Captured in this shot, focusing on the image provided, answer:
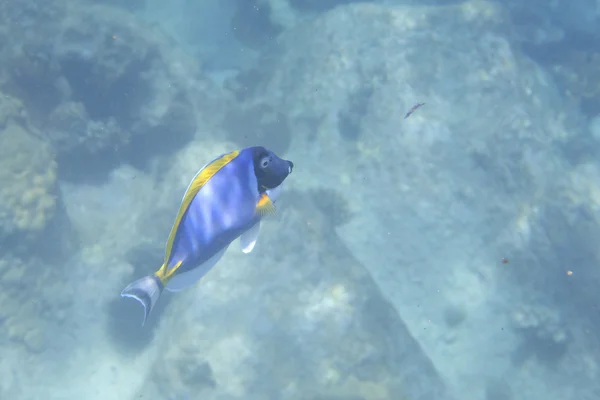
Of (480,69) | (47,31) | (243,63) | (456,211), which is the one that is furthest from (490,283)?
(47,31)

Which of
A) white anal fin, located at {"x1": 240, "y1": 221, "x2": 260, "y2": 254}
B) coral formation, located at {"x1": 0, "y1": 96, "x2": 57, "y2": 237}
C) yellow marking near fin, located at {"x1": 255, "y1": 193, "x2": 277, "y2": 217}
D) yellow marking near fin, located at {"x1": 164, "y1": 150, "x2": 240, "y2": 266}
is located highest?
yellow marking near fin, located at {"x1": 164, "y1": 150, "x2": 240, "y2": 266}

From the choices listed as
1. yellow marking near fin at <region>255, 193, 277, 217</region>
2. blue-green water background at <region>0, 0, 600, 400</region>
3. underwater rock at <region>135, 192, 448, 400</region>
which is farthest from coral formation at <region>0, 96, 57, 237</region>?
yellow marking near fin at <region>255, 193, 277, 217</region>

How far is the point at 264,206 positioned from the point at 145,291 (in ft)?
1.74

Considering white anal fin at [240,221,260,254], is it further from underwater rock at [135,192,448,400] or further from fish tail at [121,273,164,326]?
underwater rock at [135,192,448,400]

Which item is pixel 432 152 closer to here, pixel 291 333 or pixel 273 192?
pixel 291 333

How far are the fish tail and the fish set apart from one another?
0.05 feet

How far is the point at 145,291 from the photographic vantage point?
147 cm

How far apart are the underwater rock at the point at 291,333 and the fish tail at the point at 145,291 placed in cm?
556

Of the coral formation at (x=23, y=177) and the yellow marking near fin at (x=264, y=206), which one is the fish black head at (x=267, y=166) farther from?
the coral formation at (x=23, y=177)

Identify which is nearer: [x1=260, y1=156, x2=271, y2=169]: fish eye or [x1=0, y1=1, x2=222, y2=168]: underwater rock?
[x1=260, y1=156, x2=271, y2=169]: fish eye

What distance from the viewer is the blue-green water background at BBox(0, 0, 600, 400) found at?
716cm

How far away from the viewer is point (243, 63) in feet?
39.9

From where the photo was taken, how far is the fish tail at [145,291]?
4.76 feet

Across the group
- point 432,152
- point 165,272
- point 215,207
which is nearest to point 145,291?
point 165,272
